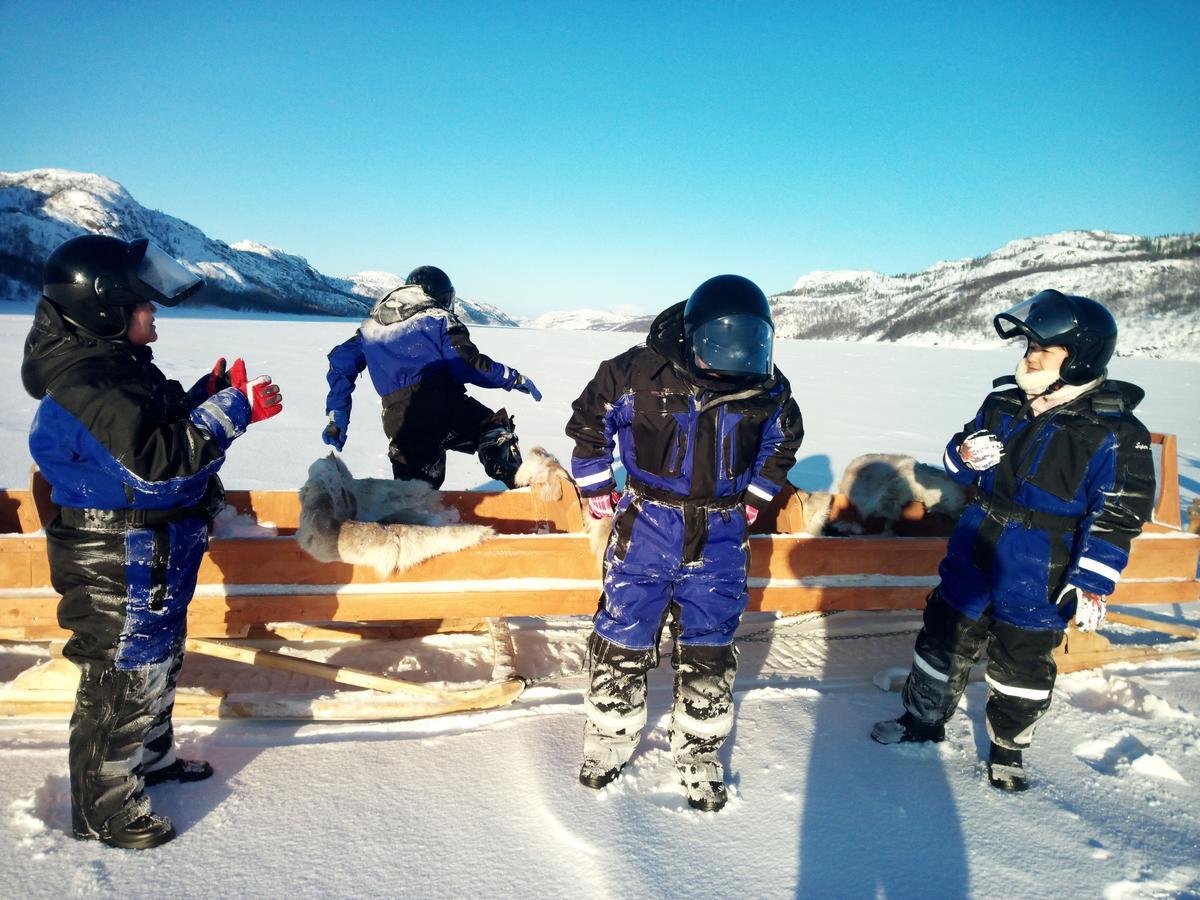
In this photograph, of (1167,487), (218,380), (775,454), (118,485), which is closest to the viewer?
(118,485)

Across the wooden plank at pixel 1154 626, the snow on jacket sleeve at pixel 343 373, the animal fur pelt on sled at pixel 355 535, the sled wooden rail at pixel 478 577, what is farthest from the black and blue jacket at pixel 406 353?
the wooden plank at pixel 1154 626

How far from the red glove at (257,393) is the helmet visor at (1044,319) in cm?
254

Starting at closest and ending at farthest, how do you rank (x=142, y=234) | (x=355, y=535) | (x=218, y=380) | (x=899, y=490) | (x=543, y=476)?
(x=218, y=380) → (x=355, y=535) → (x=543, y=476) → (x=899, y=490) → (x=142, y=234)

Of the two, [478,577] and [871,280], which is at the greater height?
[871,280]

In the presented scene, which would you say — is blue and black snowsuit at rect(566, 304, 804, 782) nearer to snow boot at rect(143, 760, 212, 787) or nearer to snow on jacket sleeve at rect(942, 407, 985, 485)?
snow on jacket sleeve at rect(942, 407, 985, 485)

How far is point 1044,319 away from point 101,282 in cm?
307

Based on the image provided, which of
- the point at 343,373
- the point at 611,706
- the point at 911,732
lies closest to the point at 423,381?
the point at 343,373

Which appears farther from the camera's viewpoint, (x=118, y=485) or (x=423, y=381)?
(x=423, y=381)

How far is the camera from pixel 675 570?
230 centimetres

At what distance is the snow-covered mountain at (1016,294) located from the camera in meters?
61.7

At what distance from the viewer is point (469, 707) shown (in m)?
2.83

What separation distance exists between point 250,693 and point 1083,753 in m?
3.52

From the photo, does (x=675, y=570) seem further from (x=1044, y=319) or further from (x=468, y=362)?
(x=468, y=362)

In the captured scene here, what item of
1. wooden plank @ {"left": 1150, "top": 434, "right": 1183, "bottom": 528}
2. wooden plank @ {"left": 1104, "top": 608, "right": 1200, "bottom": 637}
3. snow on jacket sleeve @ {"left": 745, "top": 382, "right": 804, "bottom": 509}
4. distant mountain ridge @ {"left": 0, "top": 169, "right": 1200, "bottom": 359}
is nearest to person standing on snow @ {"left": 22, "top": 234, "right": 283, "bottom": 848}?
snow on jacket sleeve @ {"left": 745, "top": 382, "right": 804, "bottom": 509}
